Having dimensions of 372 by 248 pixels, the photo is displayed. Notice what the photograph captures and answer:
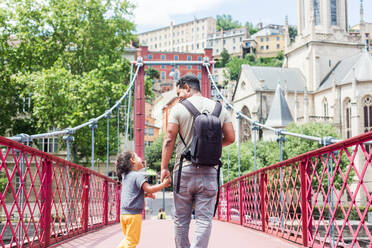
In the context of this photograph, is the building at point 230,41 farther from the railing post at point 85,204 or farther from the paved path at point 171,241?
the paved path at point 171,241

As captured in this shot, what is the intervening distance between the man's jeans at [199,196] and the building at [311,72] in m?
39.3

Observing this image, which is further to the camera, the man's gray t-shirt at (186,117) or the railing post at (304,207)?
the railing post at (304,207)

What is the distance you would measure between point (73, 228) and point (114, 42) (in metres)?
19.1

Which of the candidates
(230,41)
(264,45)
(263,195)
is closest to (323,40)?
(263,195)

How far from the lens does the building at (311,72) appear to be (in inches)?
1695

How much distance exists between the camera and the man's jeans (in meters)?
3.30

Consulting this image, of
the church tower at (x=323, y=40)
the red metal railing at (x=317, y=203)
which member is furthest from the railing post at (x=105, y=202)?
the church tower at (x=323, y=40)

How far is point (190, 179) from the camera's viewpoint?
334 cm

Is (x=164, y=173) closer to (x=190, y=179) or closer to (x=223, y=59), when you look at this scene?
(x=190, y=179)

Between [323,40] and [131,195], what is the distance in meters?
48.0

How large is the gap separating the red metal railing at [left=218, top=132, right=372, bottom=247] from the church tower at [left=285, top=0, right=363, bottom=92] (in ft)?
140

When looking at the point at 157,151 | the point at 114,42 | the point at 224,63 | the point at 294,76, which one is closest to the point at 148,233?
the point at 114,42

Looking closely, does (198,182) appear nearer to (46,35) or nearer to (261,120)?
(46,35)

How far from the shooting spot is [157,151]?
147ft
